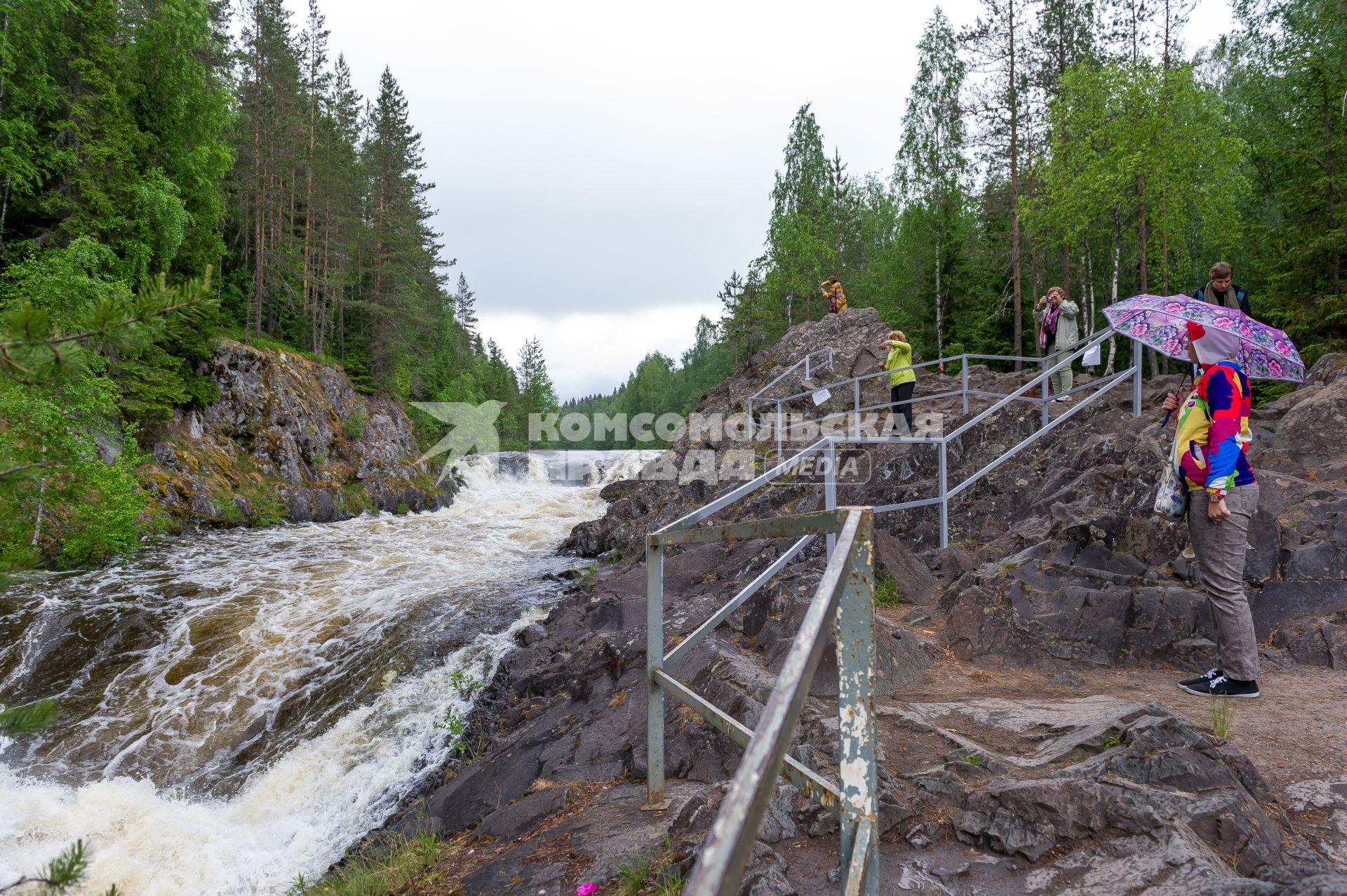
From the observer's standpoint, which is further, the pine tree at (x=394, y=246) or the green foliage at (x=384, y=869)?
the pine tree at (x=394, y=246)

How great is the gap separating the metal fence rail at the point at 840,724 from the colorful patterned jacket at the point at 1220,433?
11.4 feet

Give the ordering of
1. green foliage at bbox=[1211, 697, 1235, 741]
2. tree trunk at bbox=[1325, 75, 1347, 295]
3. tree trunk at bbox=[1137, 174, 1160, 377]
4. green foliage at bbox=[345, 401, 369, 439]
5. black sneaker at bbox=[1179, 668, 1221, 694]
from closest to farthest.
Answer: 1. green foliage at bbox=[1211, 697, 1235, 741]
2. black sneaker at bbox=[1179, 668, 1221, 694]
3. tree trunk at bbox=[1325, 75, 1347, 295]
4. tree trunk at bbox=[1137, 174, 1160, 377]
5. green foliage at bbox=[345, 401, 369, 439]

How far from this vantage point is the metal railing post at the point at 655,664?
308 cm

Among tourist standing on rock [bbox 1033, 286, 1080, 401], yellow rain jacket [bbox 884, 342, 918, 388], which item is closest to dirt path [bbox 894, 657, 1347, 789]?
yellow rain jacket [bbox 884, 342, 918, 388]

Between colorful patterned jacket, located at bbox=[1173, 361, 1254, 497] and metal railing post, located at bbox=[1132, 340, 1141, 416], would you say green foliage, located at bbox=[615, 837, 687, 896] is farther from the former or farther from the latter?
metal railing post, located at bbox=[1132, 340, 1141, 416]

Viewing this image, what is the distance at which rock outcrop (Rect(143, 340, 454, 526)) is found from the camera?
16938mm

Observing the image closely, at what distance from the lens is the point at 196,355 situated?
1938cm

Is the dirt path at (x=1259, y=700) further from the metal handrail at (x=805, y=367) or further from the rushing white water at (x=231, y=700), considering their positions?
the metal handrail at (x=805, y=367)

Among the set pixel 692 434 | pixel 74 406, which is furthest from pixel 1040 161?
pixel 74 406

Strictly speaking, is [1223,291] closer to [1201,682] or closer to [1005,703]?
[1201,682]

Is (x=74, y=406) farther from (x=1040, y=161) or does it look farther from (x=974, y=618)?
(x=1040, y=161)

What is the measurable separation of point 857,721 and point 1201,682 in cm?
408

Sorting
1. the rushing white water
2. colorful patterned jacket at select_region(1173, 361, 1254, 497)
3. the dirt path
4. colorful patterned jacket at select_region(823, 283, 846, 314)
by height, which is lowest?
the rushing white water

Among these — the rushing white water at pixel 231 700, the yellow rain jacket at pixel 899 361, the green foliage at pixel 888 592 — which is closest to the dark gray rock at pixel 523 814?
the rushing white water at pixel 231 700
